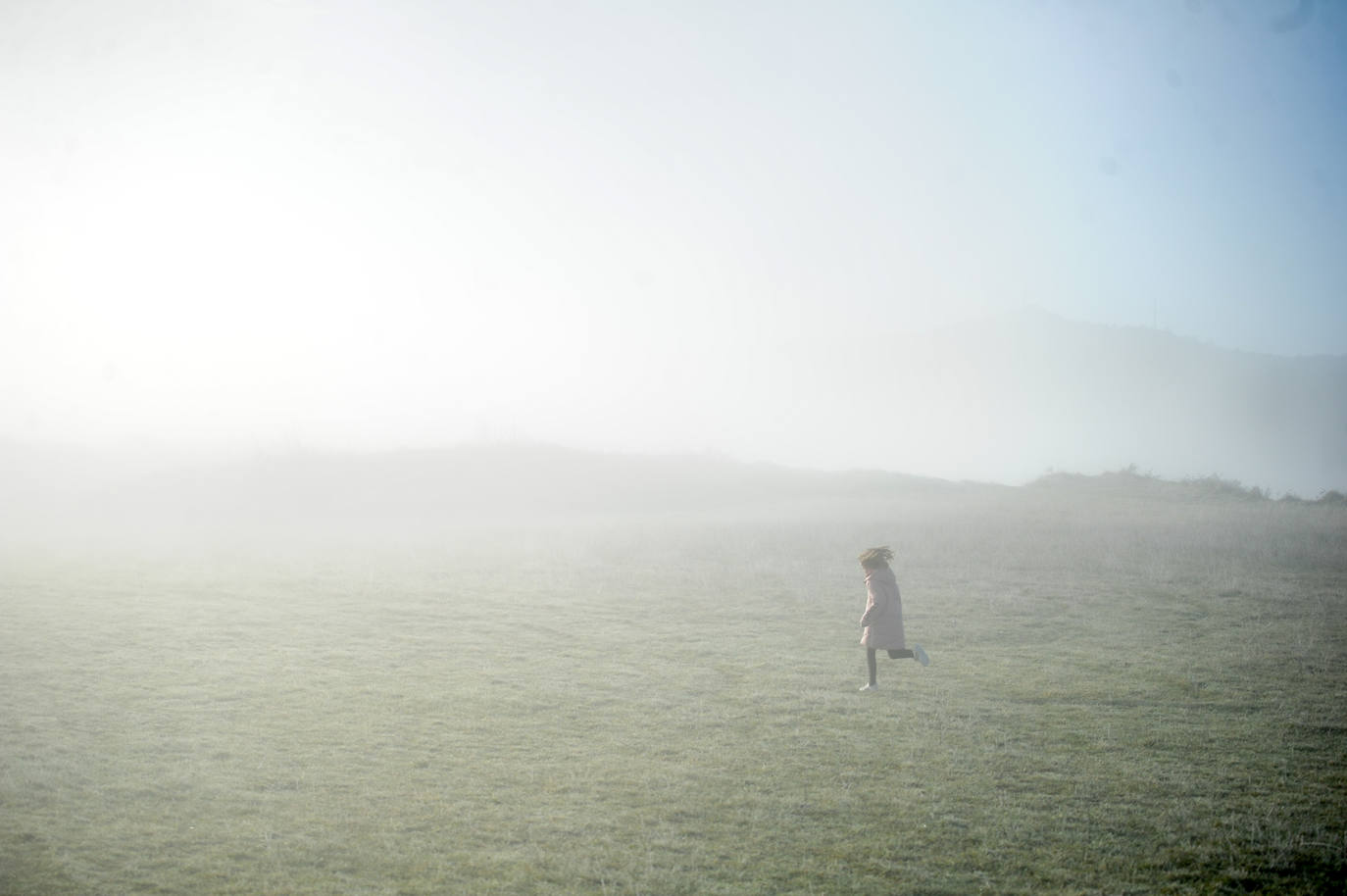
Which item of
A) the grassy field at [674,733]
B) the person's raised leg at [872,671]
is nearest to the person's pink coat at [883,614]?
the person's raised leg at [872,671]

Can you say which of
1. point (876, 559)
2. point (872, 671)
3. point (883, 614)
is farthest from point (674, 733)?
point (876, 559)

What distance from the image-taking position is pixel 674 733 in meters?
13.3

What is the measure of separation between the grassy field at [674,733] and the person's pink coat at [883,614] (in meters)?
1.00

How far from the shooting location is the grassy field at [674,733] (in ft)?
28.9

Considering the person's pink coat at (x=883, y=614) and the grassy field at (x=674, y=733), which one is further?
the person's pink coat at (x=883, y=614)

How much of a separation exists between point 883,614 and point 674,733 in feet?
15.2

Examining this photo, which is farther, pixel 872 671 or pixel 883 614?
pixel 872 671

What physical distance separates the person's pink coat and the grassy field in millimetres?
999

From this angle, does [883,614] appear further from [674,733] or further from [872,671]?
[674,733]

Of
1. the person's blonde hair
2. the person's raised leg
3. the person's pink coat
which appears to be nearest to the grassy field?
the person's raised leg

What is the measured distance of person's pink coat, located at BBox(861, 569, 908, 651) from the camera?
15.3 meters

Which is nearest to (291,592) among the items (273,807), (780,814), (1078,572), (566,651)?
(566,651)

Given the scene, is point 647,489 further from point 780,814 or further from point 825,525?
point 780,814

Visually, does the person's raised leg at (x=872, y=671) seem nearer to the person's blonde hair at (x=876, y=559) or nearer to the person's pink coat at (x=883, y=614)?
the person's pink coat at (x=883, y=614)
